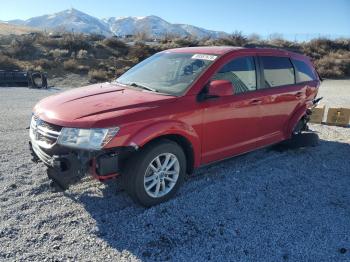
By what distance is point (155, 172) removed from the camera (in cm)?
421

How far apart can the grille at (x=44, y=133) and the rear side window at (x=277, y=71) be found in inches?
128

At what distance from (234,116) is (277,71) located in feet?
4.81

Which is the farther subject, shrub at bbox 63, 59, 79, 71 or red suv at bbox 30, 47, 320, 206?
shrub at bbox 63, 59, 79, 71

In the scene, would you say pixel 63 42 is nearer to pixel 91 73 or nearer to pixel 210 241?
pixel 91 73

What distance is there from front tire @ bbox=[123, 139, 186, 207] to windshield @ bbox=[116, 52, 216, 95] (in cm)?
78

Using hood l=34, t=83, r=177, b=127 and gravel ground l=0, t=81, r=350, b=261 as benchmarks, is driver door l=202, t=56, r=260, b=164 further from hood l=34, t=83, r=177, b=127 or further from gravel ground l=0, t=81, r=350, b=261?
hood l=34, t=83, r=177, b=127

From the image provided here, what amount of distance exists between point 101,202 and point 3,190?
1.29 meters

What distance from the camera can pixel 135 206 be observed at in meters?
4.25

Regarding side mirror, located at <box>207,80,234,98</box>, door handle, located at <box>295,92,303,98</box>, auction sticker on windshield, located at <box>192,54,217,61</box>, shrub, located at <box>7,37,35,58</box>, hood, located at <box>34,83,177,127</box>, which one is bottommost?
door handle, located at <box>295,92,303,98</box>

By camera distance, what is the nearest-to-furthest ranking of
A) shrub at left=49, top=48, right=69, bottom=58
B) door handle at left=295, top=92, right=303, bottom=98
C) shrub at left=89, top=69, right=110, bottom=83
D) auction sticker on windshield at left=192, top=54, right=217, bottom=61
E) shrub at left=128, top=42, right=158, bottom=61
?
auction sticker on windshield at left=192, top=54, right=217, bottom=61 → door handle at left=295, top=92, right=303, bottom=98 → shrub at left=89, top=69, right=110, bottom=83 → shrub at left=49, top=48, right=69, bottom=58 → shrub at left=128, top=42, right=158, bottom=61

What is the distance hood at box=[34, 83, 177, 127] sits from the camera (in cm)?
380

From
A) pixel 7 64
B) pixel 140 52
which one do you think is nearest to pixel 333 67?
pixel 140 52

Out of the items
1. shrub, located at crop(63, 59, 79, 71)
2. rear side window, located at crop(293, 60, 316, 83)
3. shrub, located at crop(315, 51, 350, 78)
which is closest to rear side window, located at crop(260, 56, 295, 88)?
rear side window, located at crop(293, 60, 316, 83)

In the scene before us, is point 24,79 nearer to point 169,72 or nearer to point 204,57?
point 169,72
